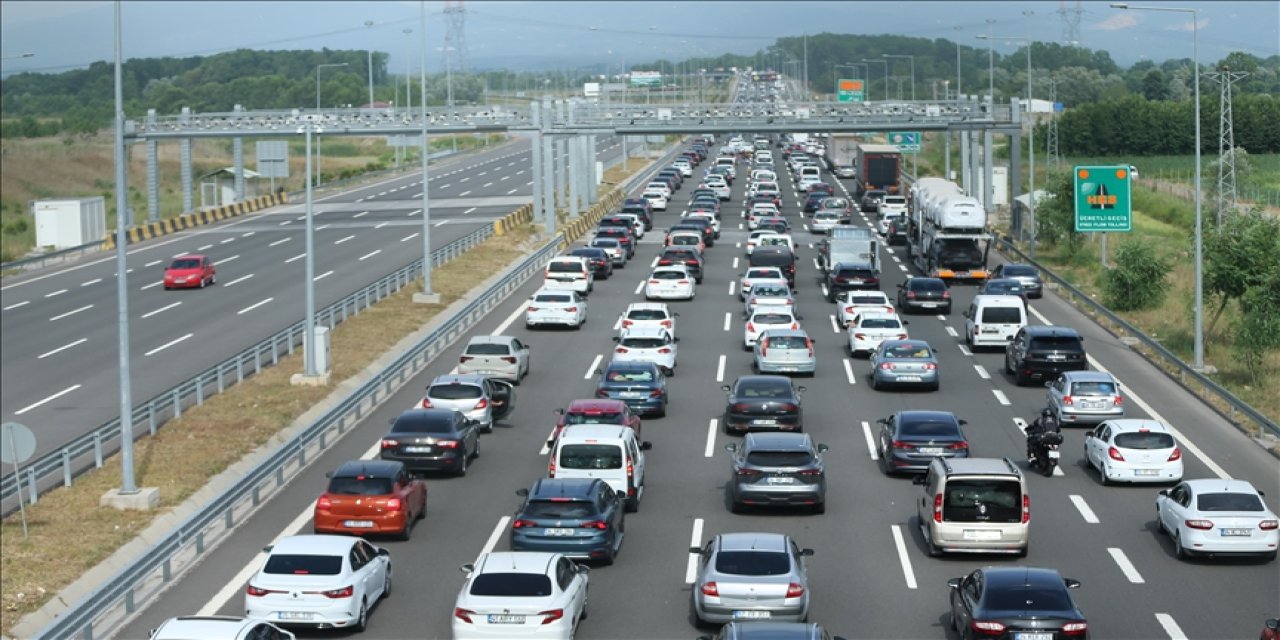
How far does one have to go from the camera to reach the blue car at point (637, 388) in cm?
3662

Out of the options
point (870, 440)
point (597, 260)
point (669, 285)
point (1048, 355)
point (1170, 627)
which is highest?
point (597, 260)

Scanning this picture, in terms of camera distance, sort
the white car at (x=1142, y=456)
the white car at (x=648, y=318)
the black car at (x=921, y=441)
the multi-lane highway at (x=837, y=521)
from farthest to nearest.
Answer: the white car at (x=648, y=318) → the black car at (x=921, y=441) → the white car at (x=1142, y=456) → the multi-lane highway at (x=837, y=521)

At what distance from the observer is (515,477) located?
1232 inches

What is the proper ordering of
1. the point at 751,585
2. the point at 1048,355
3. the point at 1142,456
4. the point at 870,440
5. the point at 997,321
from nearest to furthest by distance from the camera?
the point at 751,585 < the point at 1142,456 < the point at 870,440 < the point at 1048,355 < the point at 997,321

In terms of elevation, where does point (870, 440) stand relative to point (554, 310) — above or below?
below

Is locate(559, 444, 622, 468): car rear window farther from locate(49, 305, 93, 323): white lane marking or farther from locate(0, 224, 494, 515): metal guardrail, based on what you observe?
locate(49, 305, 93, 323): white lane marking

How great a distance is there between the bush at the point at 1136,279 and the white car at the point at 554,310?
18.2 metres

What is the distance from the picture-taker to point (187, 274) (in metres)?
61.2

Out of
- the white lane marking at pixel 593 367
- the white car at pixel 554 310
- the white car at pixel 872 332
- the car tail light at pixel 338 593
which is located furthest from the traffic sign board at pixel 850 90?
the car tail light at pixel 338 593

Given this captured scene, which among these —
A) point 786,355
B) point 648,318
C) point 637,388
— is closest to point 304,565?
point 637,388

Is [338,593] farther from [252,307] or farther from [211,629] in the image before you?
[252,307]

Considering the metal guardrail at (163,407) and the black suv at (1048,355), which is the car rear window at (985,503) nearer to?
the metal guardrail at (163,407)

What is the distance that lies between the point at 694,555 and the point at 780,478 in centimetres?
285

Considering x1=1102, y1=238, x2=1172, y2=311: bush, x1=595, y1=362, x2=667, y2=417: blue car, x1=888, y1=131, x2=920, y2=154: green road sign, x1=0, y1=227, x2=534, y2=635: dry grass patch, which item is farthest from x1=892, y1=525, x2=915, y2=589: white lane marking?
x1=888, y1=131, x2=920, y2=154: green road sign
